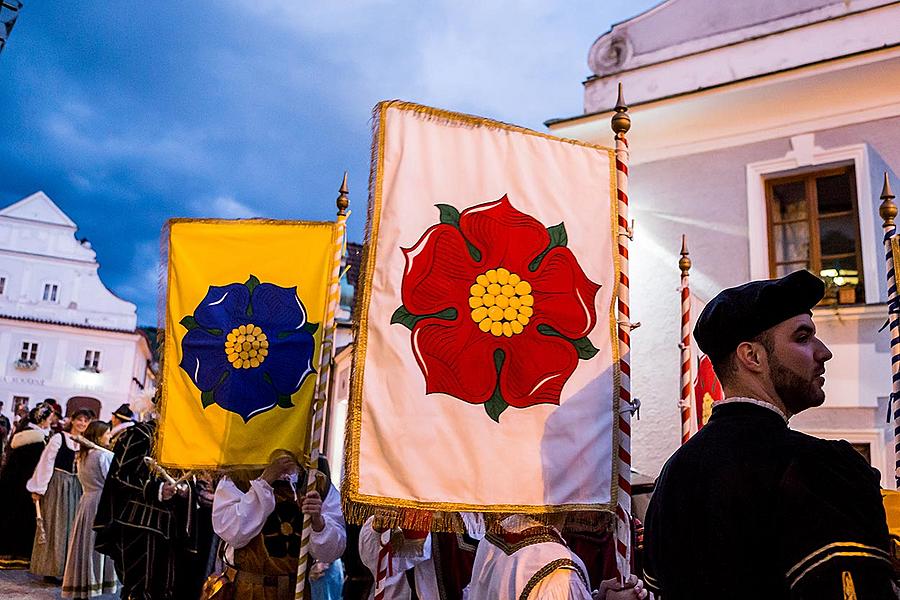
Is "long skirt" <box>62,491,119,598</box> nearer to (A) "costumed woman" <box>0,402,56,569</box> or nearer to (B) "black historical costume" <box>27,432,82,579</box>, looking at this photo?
(B) "black historical costume" <box>27,432,82,579</box>

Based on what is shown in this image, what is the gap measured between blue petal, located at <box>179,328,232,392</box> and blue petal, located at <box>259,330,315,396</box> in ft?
0.94

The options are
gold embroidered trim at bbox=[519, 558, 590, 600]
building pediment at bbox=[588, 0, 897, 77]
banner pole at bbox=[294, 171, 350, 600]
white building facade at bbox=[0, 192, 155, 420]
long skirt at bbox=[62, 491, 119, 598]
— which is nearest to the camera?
→ gold embroidered trim at bbox=[519, 558, 590, 600]

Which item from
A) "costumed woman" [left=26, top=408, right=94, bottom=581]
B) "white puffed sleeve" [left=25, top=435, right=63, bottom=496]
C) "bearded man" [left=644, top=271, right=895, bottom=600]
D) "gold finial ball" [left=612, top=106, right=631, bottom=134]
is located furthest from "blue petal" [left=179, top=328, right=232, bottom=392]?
"white puffed sleeve" [left=25, top=435, right=63, bottom=496]

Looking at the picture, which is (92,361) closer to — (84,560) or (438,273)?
(84,560)

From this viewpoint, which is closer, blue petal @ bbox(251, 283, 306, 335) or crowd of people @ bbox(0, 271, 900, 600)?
crowd of people @ bbox(0, 271, 900, 600)

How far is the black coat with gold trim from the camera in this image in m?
1.65

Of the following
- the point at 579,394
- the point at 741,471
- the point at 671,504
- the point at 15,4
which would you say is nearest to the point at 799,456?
the point at 741,471

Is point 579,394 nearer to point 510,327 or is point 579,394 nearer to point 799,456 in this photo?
point 510,327

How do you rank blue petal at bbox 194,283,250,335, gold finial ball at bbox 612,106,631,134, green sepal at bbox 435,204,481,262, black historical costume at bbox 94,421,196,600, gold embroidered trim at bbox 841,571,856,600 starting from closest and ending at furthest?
1. gold embroidered trim at bbox 841,571,856,600
2. green sepal at bbox 435,204,481,262
3. gold finial ball at bbox 612,106,631,134
4. blue petal at bbox 194,283,250,335
5. black historical costume at bbox 94,421,196,600

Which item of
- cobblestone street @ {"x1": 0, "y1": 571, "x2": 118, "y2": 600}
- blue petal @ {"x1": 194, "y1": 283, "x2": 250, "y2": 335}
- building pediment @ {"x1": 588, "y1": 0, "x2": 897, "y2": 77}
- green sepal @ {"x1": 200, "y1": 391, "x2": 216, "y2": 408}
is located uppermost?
building pediment @ {"x1": 588, "y1": 0, "x2": 897, "y2": 77}

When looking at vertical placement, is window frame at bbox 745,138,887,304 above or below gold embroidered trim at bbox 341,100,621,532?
above

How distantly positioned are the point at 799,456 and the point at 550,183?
5.65 ft

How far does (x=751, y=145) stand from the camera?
8.78 m

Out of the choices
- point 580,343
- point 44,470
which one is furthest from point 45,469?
point 580,343
